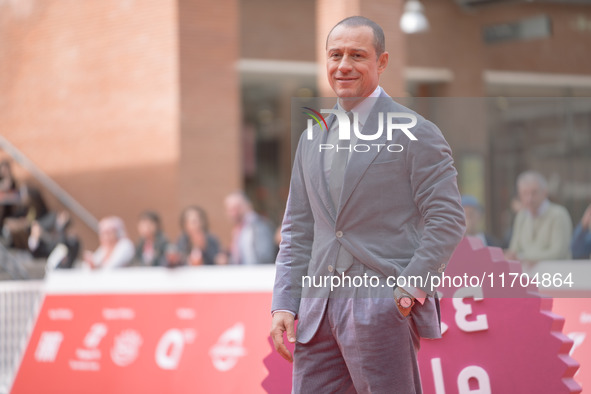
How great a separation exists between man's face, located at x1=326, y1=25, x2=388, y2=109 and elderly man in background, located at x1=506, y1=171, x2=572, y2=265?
4.98 ft

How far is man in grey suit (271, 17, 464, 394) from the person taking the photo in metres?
3.13

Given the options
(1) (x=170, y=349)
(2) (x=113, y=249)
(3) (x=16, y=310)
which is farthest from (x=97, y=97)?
(1) (x=170, y=349)

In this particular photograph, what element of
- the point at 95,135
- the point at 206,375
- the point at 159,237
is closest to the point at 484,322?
the point at 206,375

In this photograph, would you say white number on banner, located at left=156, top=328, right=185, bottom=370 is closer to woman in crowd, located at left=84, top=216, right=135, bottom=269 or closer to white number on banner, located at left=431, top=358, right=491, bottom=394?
white number on banner, located at left=431, top=358, right=491, bottom=394

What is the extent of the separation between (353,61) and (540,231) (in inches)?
77.5

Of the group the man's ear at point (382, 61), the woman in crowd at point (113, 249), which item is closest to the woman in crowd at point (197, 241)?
the woman in crowd at point (113, 249)

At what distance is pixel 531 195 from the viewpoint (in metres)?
5.04

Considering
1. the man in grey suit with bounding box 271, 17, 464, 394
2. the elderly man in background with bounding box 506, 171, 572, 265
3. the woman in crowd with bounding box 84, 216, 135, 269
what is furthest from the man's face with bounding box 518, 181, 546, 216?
the woman in crowd with bounding box 84, 216, 135, 269

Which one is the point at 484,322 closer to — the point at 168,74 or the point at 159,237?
the point at 159,237

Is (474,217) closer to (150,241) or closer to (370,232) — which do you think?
(370,232)

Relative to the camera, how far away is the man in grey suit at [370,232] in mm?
3129

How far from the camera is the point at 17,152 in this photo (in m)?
16.7

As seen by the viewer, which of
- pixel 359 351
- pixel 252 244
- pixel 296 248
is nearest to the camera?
pixel 359 351

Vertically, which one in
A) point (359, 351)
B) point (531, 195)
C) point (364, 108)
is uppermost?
point (364, 108)
